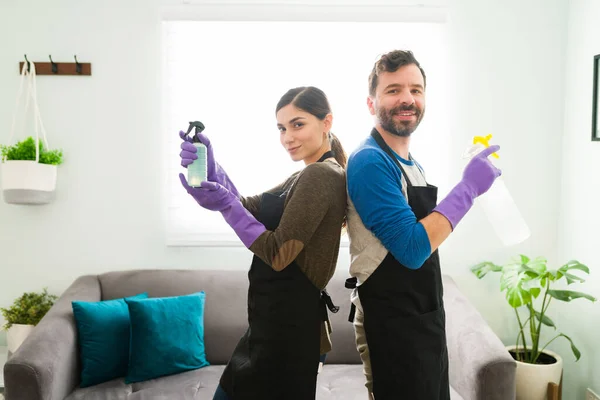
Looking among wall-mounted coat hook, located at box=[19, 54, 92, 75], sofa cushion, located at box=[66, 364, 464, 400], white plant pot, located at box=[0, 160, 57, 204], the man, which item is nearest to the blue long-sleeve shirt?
the man

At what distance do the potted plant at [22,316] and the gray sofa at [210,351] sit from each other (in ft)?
0.94

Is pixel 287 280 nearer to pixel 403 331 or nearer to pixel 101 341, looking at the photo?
pixel 403 331

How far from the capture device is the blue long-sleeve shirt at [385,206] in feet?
3.88

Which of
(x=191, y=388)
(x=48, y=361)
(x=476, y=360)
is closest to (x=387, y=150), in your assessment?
(x=476, y=360)

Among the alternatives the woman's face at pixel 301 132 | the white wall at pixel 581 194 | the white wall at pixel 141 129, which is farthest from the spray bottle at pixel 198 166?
the white wall at pixel 581 194

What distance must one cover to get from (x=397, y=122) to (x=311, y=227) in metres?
0.33

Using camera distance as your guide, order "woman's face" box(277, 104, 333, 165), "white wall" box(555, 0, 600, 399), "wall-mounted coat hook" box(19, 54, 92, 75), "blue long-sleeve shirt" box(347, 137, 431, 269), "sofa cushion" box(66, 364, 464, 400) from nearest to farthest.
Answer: "blue long-sleeve shirt" box(347, 137, 431, 269) < "woman's face" box(277, 104, 333, 165) < "sofa cushion" box(66, 364, 464, 400) < "white wall" box(555, 0, 600, 399) < "wall-mounted coat hook" box(19, 54, 92, 75)

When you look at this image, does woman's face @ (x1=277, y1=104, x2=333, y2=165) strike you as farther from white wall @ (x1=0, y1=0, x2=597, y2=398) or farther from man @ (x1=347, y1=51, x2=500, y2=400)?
white wall @ (x1=0, y1=0, x2=597, y2=398)

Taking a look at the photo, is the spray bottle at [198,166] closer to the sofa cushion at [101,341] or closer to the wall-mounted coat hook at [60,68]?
the sofa cushion at [101,341]

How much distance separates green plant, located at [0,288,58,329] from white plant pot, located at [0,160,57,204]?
1.67 feet

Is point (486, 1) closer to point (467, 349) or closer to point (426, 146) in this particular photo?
point (426, 146)

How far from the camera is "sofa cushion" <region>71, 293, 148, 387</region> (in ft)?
7.41

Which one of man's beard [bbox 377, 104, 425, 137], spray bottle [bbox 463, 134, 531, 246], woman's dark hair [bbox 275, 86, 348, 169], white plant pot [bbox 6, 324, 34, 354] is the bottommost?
white plant pot [bbox 6, 324, 34, 354]

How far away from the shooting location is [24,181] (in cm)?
256
